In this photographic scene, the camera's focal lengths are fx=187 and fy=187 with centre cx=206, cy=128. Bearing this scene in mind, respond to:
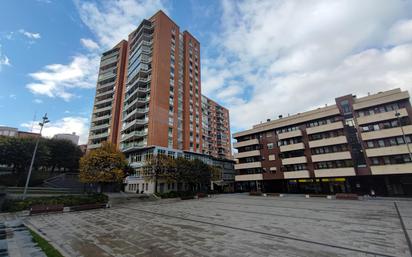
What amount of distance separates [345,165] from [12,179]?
69447 mm

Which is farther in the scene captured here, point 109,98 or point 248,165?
point 109,98

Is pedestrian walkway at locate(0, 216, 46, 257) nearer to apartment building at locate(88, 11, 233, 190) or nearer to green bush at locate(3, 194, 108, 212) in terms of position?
green bush at locate(3, 194, 108, 212)

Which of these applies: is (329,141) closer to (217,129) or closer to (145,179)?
(145,179)

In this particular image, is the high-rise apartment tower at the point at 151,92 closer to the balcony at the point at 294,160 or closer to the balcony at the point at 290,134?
the balcony at the point at 290,134

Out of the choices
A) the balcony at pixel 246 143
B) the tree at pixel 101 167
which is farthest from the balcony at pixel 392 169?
the tree at pixel 101 167

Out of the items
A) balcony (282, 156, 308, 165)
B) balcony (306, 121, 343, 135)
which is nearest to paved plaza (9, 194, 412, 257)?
balcony (306, 121, 343, 135)

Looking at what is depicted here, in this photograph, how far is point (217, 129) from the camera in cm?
8612

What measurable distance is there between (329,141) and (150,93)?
41996 mm

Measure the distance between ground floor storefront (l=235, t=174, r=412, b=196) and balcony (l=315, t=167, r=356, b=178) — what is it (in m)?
2.54

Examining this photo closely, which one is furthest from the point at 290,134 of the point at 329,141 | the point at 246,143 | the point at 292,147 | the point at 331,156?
the point at 246,143

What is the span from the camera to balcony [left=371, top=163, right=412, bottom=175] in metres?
31.2

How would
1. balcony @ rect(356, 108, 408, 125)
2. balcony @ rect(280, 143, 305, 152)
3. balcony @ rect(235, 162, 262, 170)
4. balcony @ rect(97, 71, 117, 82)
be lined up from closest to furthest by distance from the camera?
balcony @ rect(356, 108, 408, 125) → balcony @ rect(280, 143, 305, 152) → balcony @ rect(235, 162, 262, 170) → balcony @ rect(97, 71, 117, 82)

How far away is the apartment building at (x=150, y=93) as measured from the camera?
44906 mm

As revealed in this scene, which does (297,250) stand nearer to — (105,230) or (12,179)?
(105,230)
